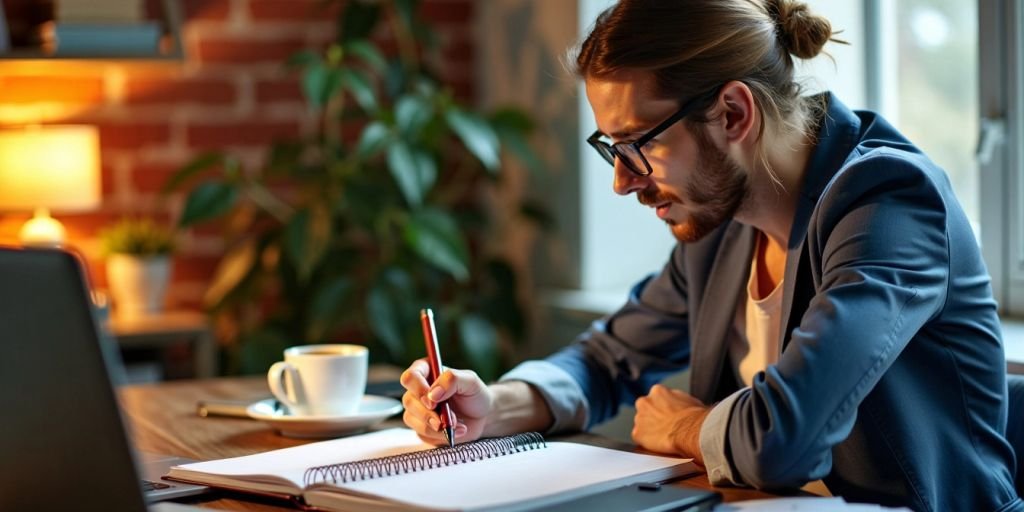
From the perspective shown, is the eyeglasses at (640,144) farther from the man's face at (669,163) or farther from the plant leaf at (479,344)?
the plant leaf at (479,344)

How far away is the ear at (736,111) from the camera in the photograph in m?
1.40

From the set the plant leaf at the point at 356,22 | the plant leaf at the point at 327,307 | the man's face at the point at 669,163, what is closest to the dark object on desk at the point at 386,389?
the man's face at the point at 669,163

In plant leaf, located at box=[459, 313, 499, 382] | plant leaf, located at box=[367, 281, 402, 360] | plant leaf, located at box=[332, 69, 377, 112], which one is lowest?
plant leaf, located at box=[459, 313, 499, 382]

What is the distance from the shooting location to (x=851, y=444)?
4.20 ft

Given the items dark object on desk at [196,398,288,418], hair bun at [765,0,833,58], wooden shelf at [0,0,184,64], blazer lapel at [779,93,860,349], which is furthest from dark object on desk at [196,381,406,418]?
wooden shelf at [0,0,184,64]

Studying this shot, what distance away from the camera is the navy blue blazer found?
45.0 inches

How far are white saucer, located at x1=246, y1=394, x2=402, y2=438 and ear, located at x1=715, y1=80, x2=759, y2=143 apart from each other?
0.52 metres

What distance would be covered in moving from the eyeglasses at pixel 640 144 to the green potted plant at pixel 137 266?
1797 mm

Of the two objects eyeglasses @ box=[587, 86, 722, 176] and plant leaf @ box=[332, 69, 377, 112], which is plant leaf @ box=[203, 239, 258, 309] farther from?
eyeglasses @ box=[587, 86, 722, 176]

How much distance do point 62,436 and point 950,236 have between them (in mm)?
900

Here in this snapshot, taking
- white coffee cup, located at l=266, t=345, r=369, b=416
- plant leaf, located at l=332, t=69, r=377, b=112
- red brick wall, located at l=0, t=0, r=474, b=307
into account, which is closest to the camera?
white coffee cup, located at l=266, t=345, r=369, b=416

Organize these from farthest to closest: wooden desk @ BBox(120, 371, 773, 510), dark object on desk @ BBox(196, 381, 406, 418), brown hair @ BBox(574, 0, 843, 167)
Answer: dark object on desk @ BBox(196, 381, 406, 418) → brown hair @ BBox(574, 0, 843, 167) → wooden desk @ BBox(120, 371, 773, 510)

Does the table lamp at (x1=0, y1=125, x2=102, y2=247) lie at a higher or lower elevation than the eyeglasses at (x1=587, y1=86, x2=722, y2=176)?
lower

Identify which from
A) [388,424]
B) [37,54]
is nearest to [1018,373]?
[388,424]
